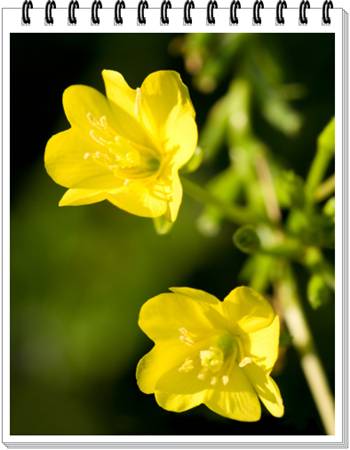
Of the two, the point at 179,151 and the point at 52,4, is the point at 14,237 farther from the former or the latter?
the point at 179,151

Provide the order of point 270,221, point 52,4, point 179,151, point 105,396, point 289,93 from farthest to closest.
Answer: point 105,396 → point 289,93 → point 270,221 → point 52,4 → point 179,151

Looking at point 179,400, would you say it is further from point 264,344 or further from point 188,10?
point 188,10

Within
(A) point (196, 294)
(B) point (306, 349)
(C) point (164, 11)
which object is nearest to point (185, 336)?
(A) point (196, 294)

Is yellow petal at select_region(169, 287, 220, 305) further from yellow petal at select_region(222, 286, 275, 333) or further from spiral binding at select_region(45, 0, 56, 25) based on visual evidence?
spiral binding at select_region(45, 0, 56, 25)

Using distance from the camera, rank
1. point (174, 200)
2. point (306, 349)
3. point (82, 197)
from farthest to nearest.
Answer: point (306, 349), point (82, 197), point (174, 200)

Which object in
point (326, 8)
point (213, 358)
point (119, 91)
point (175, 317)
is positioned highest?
point (326, 8)

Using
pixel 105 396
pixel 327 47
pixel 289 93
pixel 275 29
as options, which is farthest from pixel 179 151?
pixel 105 396

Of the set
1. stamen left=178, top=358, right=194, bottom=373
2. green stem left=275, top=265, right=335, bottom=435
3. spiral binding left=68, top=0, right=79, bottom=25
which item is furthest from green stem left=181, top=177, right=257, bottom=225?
spiral binding left=68, top=0, right=79, bottom=25
